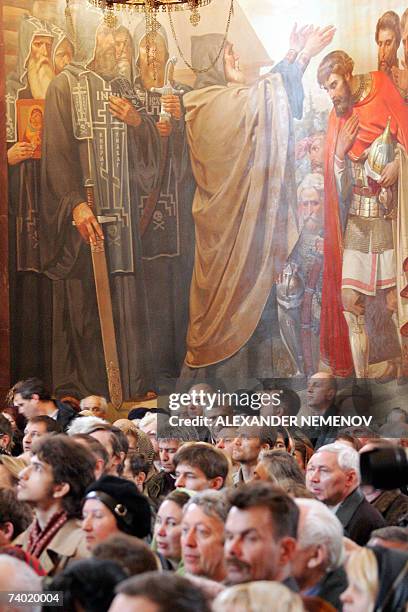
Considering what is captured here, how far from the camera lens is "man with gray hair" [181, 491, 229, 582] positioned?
4.66 m

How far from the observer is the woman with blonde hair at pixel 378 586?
3764 millimetres

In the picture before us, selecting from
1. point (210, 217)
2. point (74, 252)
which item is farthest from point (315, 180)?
point (74, 252)

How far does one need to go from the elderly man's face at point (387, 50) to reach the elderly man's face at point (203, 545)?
464 inches

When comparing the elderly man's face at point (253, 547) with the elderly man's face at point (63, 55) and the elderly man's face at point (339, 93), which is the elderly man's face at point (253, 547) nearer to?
the elderly man's face at point (339, 93)

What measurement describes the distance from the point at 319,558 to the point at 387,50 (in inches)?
482

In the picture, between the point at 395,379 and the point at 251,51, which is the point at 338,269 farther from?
the point at 251,51

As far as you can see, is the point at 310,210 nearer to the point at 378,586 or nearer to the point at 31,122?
the point at 31,122

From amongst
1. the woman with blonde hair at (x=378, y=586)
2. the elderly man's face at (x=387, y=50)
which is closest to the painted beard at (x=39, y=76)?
the elderly man's face at (x=387, y=50)

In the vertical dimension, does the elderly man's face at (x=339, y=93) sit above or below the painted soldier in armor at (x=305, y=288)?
above

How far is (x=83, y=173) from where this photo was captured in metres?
16.0

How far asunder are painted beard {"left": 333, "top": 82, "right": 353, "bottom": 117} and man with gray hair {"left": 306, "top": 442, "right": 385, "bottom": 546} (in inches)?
383

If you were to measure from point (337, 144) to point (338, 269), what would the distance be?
1.73 m

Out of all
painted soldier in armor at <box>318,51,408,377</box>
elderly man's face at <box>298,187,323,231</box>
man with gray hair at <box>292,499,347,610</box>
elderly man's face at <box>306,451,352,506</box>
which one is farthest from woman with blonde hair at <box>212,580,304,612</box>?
elderly man's face at <box>298,187,323,231</box>

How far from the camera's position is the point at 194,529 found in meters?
4.77
